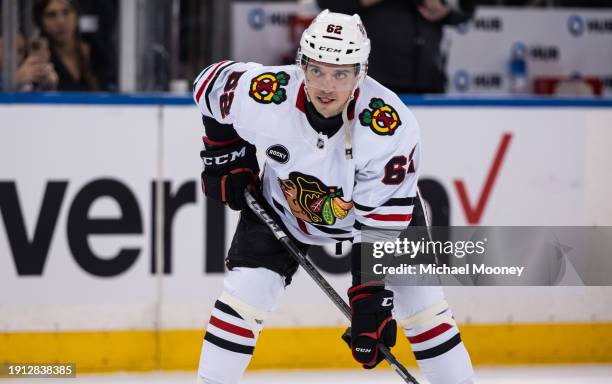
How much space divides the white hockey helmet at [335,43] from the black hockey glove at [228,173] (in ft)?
1.41

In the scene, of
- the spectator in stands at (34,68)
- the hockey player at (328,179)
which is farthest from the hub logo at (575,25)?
the hockey player at (328,179)

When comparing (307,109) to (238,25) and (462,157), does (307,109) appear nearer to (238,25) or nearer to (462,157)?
(462,157)

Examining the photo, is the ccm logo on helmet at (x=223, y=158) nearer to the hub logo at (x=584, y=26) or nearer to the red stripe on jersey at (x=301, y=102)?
the red stripe on jersey at (x=301, y=102)

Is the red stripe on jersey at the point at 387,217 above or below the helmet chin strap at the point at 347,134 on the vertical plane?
below

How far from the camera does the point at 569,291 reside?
4.29 metres

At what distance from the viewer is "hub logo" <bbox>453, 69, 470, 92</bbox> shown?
539cm

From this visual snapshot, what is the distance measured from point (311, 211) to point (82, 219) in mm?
1383

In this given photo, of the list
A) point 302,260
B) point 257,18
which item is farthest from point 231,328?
point 257,18

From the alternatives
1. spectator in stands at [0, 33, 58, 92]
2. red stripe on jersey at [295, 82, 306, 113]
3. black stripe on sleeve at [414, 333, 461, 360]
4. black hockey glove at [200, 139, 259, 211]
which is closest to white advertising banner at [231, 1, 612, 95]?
spectator in stands at [0, 33, 58, 92]

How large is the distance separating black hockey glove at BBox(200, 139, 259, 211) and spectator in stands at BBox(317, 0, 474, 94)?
1550 millimetres

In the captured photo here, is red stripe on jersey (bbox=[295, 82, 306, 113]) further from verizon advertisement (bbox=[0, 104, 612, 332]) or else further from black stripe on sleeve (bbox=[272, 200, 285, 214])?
verizon advertisement (bbox=[0, 104, 612, 332])

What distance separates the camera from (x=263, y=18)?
529 cm

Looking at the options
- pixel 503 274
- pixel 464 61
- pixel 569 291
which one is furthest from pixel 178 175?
pixel 464 61

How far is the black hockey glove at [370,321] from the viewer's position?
108 inches
